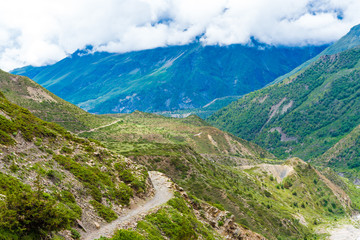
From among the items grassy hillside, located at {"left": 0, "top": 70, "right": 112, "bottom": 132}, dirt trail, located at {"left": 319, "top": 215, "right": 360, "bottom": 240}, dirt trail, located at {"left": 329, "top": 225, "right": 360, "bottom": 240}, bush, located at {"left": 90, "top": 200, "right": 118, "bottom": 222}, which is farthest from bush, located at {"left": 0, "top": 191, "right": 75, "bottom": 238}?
dirt trail, located at {"left": 329, "top": 225, "right": 360, "bottom": 240}

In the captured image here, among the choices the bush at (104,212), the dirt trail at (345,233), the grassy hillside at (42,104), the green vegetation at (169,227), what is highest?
the grassy hillside at (42,104)

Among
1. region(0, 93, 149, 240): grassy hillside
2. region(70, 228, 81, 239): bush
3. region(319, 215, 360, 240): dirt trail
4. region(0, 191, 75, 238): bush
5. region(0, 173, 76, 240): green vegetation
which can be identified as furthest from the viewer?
region(319, 215, 360, 240): dirt trail

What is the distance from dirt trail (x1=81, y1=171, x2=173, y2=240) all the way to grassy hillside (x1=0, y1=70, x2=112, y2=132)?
4376 inches

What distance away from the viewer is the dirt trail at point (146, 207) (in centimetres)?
3228

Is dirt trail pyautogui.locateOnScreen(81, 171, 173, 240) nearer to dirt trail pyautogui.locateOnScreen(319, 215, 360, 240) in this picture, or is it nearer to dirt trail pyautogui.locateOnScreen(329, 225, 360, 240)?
dirt trail pyautogui.locateOnScreen(319, 215, 360, 240)

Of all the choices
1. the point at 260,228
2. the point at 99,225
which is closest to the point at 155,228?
the point at 99,225

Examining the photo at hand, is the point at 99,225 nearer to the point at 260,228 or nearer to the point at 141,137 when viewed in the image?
the point at 260,228

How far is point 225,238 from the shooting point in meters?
Result: 56.7

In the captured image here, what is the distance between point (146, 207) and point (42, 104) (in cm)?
14921

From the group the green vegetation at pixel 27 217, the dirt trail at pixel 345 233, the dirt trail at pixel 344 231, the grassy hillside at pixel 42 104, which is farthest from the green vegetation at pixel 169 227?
the dirt trail at pixel 345 233

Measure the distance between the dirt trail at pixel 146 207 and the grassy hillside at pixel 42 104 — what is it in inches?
4376

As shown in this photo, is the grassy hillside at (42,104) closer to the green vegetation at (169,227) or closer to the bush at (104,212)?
the green vegetation at (169,227)

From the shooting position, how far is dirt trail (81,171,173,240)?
32278 mm

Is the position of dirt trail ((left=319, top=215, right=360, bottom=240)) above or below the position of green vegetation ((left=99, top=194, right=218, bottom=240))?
below
